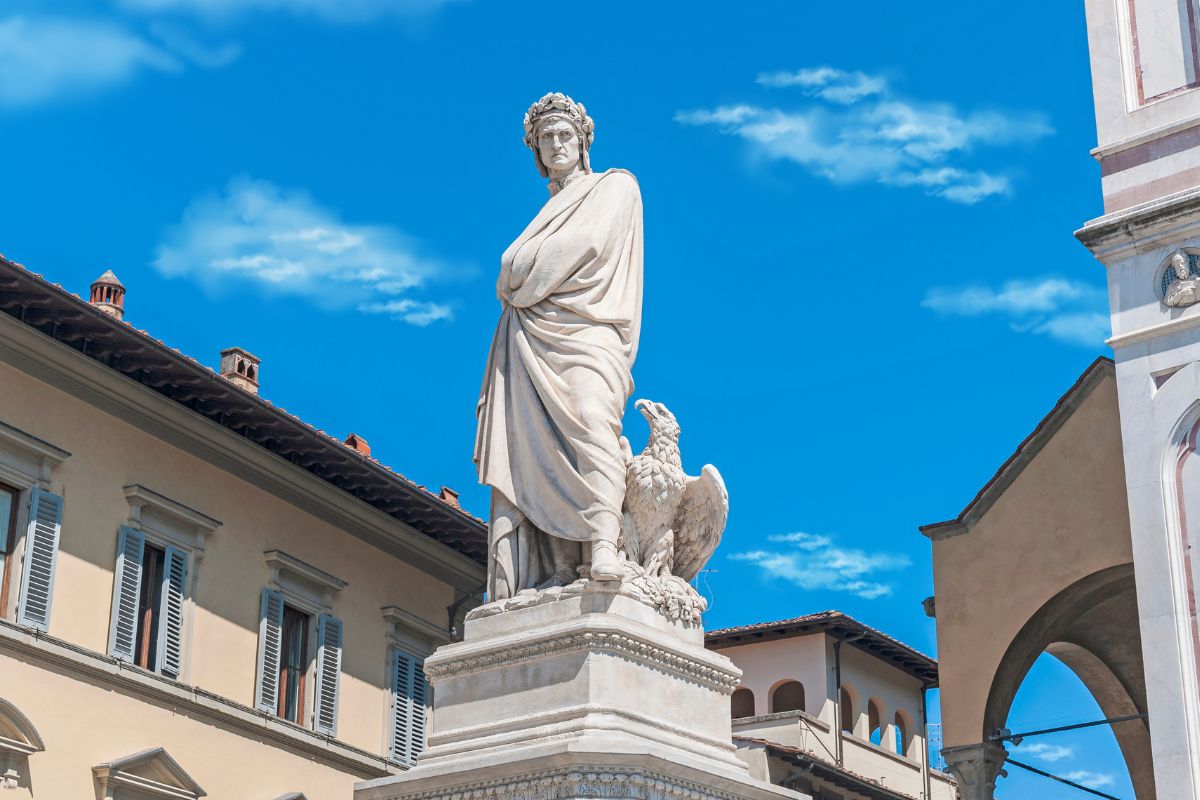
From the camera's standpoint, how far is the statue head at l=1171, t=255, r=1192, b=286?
17484 mm

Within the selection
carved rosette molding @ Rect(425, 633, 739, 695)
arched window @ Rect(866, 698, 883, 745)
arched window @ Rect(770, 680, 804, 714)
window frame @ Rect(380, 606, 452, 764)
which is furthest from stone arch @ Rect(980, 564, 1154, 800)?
arched window @ Rect(866, 698, 883, 745)

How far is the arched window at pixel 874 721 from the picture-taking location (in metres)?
45.5

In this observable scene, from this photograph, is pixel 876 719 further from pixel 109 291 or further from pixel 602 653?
pixel 602 653

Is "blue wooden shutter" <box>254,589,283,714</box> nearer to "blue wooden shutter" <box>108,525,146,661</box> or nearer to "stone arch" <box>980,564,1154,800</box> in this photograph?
"blue wooden shutter" <box>108,525,146,661</box>

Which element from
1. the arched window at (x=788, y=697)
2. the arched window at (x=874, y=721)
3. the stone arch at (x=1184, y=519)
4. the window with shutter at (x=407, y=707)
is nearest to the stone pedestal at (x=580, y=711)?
the stone arch at (x=1184, y=519)

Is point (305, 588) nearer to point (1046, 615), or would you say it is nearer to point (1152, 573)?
point (1046, 615)

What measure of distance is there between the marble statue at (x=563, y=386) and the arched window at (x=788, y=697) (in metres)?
34.2

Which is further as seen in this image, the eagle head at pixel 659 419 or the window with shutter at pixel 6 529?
the window with shutter at pixel 6 529

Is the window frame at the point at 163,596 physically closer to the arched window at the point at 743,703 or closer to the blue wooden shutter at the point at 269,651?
the blue wooden shutter at the point at 269,651

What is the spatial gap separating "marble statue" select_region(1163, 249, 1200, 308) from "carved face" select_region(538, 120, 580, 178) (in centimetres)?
849

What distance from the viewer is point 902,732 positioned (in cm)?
4700

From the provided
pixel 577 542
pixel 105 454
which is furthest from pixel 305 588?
pixel 577 542

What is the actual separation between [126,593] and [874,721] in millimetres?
23774

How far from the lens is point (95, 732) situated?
993 inches
